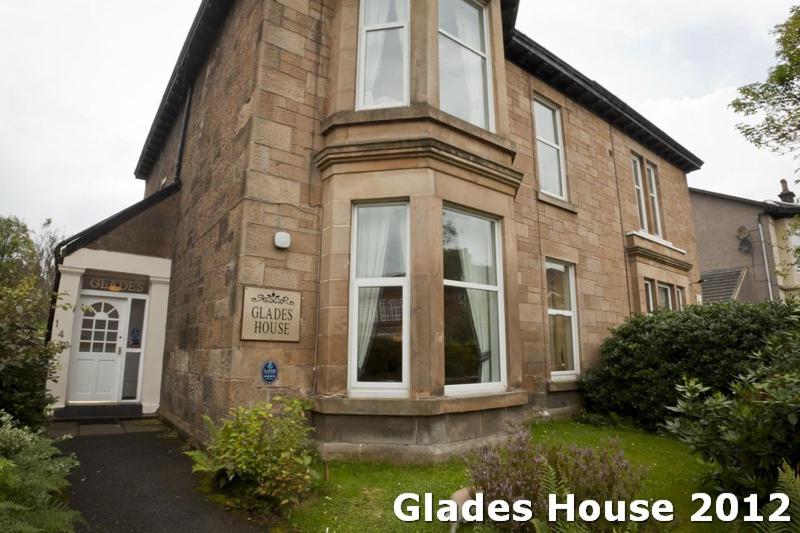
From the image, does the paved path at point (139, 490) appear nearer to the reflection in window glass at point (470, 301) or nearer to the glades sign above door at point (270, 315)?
the glades sign above door at point (270, 315)

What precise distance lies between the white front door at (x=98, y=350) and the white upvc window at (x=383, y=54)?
6.88 meters

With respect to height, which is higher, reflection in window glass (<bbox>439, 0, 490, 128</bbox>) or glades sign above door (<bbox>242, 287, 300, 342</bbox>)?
reflection in window glass (<bbox>439, 0, 490, 128</bbox>)

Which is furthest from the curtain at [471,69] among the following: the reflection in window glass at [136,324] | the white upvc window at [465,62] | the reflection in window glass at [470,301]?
the reflection in window glass at [136,324]

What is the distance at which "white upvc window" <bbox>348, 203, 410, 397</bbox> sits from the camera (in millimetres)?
5379

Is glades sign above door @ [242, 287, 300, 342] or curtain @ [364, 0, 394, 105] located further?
curtain @ [364, 0, 394, 105]

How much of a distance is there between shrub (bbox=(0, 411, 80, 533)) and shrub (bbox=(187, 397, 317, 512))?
1.18m

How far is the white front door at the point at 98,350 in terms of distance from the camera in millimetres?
8789

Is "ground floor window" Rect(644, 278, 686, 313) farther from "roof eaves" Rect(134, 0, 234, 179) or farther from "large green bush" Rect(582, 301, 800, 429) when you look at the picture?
"roof eaves" Rect(134, 0, 234, 179)

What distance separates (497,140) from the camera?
6621 mm

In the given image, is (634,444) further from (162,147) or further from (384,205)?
(162,147)

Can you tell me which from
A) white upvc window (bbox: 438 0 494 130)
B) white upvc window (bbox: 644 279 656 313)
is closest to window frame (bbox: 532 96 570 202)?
white upvc window (bbox: 438 0 494 130)

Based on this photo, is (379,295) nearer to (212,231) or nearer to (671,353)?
(212,231)

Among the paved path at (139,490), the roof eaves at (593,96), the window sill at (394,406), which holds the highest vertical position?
the roof eaves at (593,96)

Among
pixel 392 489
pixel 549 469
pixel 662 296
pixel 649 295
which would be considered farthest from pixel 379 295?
pixel 662 296
